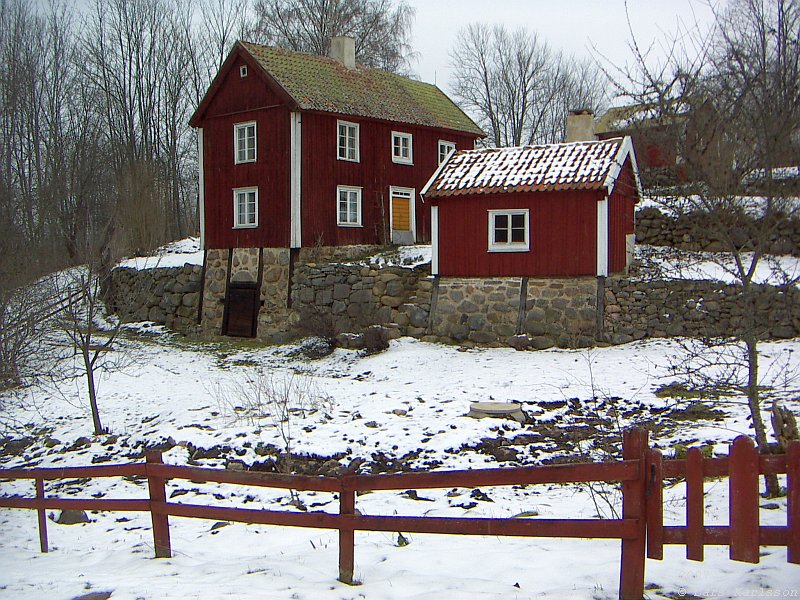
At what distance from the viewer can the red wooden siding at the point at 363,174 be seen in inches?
866

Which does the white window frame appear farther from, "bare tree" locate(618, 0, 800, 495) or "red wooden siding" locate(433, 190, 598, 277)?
"bare tree" locate(618, 0, 800, 495)

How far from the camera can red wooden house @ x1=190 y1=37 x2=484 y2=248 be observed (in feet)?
71.7

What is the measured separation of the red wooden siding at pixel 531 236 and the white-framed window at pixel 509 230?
0.11 metres

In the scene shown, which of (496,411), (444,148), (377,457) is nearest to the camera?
(377,457)

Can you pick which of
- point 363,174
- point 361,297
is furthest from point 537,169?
point 363,174

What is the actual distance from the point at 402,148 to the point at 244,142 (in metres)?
5.19

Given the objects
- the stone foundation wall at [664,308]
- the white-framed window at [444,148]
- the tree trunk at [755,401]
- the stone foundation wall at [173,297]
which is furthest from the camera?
the white-framed window at [444,148]

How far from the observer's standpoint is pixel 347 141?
909 inches

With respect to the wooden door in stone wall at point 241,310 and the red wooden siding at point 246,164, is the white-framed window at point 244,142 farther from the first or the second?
the wooden door in stone wall at point 241,310

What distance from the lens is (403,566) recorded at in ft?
19.3

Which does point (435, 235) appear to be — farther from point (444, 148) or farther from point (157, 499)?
point (157, 499)

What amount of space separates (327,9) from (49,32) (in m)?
12.3

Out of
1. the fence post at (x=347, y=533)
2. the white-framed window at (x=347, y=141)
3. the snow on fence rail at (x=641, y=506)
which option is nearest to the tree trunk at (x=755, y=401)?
the snow on fence rail at (x=641, y=506)

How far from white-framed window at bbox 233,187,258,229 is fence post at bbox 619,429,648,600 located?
19.0 meters
